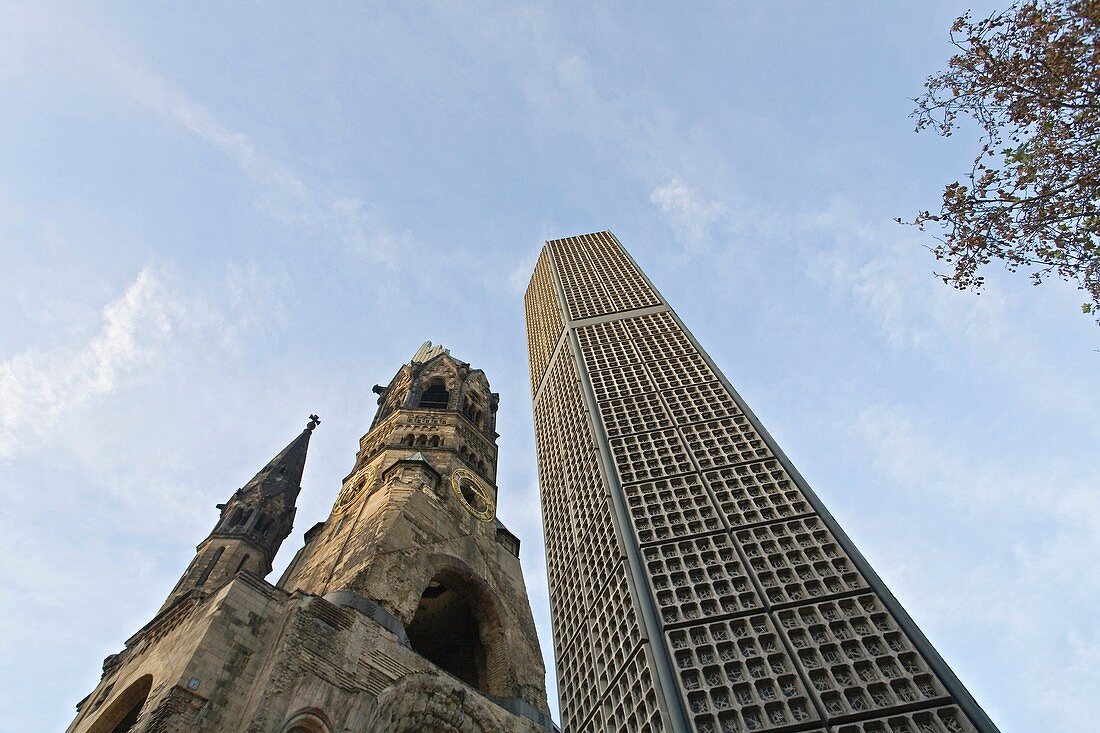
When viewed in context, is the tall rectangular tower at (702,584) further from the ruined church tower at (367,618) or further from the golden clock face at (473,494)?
the golden clock face at (473,494)

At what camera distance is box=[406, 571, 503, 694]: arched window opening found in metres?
17.8

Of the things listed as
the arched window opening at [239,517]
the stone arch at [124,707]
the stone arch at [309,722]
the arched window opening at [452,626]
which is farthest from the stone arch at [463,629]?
the arched window opening at [239,517]

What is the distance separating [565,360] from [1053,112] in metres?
9.69

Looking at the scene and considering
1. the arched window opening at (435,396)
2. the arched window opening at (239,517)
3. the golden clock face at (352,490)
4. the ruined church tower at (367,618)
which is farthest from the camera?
the arched window opening at (435,396)

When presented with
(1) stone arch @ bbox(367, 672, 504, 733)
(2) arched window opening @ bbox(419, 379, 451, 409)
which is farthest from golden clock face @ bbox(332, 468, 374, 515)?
(1) stone arch @ bbox(367, 672, 504, 733)

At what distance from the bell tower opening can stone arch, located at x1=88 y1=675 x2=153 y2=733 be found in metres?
7.34

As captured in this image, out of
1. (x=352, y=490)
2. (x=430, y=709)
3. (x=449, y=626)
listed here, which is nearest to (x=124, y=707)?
(x=430, y=709)

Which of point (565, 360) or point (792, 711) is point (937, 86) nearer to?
point (792, 711)

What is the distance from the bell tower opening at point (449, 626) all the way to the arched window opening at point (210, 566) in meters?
8.73

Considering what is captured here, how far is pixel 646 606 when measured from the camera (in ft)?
23.2

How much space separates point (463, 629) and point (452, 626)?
13.4 inches

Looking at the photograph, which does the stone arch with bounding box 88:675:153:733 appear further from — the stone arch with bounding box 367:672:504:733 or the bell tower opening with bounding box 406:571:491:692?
the bell tower opening with bounding box 406:571:491:692

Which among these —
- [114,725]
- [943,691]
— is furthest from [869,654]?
[114,725]

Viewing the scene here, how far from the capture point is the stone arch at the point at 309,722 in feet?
33.0
